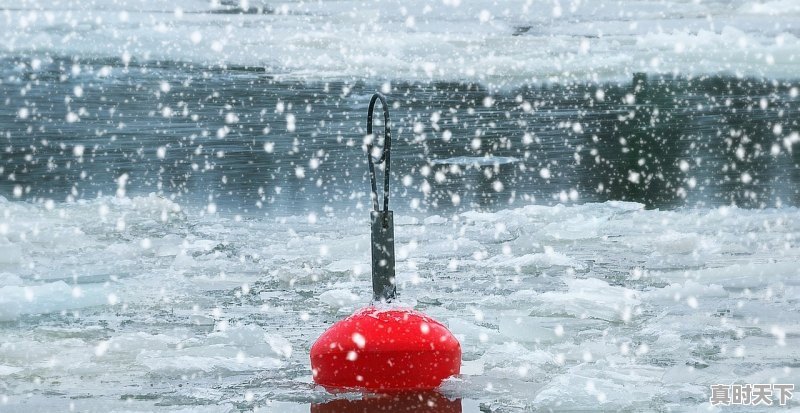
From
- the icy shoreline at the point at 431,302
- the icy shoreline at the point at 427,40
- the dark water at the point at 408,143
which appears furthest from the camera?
the icy shoreline at the point at 427,40

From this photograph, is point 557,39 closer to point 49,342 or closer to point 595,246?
point 595,246

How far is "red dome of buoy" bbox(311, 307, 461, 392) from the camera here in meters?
3.46

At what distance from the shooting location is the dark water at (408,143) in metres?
9.73

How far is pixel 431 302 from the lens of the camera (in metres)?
5.03

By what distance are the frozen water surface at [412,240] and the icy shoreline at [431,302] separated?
16 mm

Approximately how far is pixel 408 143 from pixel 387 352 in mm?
10528

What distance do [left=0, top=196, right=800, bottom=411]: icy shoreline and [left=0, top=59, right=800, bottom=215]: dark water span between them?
1.52 metres

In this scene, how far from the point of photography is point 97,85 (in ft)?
77.7

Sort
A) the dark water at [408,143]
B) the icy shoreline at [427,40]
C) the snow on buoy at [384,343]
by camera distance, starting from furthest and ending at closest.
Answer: the icy shoreline at [427,40]
the dark water at [408,143]
the snow on buoy at [384,343]

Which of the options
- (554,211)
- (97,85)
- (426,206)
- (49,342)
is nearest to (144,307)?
(49,342)

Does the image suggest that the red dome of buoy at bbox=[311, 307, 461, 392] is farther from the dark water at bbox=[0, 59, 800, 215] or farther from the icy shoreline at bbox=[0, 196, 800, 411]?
the dark water at bbox=[0, 59, 800, 215]

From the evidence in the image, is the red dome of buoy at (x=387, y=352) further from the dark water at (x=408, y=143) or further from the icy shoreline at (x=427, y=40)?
the icy shoreline at (x=427, y=40)

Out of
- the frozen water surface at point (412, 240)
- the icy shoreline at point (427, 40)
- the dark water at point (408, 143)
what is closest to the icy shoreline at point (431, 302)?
the frozen water surface at point (412, 240)

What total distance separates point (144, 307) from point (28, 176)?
6.90 metres
